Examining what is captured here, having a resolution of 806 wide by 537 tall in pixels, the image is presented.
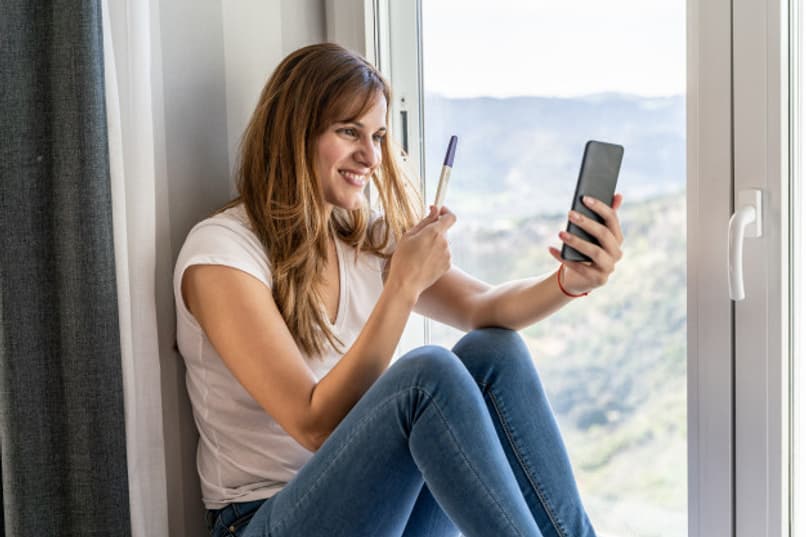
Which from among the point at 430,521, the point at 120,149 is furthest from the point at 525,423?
the point at 120,149

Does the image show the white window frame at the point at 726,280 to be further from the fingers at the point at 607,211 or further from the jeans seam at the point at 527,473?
the jeans seam at the point at 527,473

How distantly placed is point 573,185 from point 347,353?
19.7 inches

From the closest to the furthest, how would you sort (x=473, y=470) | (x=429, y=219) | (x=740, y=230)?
(x=473, y=470) → (x=740, y=230) → (x=429, y=219)

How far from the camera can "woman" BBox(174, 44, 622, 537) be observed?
1.17 meters

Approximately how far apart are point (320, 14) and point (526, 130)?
0.48 metres

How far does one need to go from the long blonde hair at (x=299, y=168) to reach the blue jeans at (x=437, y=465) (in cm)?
23

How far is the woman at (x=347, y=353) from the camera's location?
1172 millimetres

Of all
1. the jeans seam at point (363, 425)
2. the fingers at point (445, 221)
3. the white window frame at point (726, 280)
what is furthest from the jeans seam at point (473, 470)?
the white window frame at point (726, 280)

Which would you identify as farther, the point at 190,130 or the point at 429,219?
the point at 190,130

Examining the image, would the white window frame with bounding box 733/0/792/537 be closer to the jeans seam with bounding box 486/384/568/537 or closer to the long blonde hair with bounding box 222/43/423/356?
the jeans seam with bounding box 486/384/568/537

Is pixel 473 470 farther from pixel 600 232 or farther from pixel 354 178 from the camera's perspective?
pixel 354 178

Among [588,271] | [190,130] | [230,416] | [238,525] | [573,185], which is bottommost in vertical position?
[238,525]

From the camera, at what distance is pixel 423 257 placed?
4.42ft
